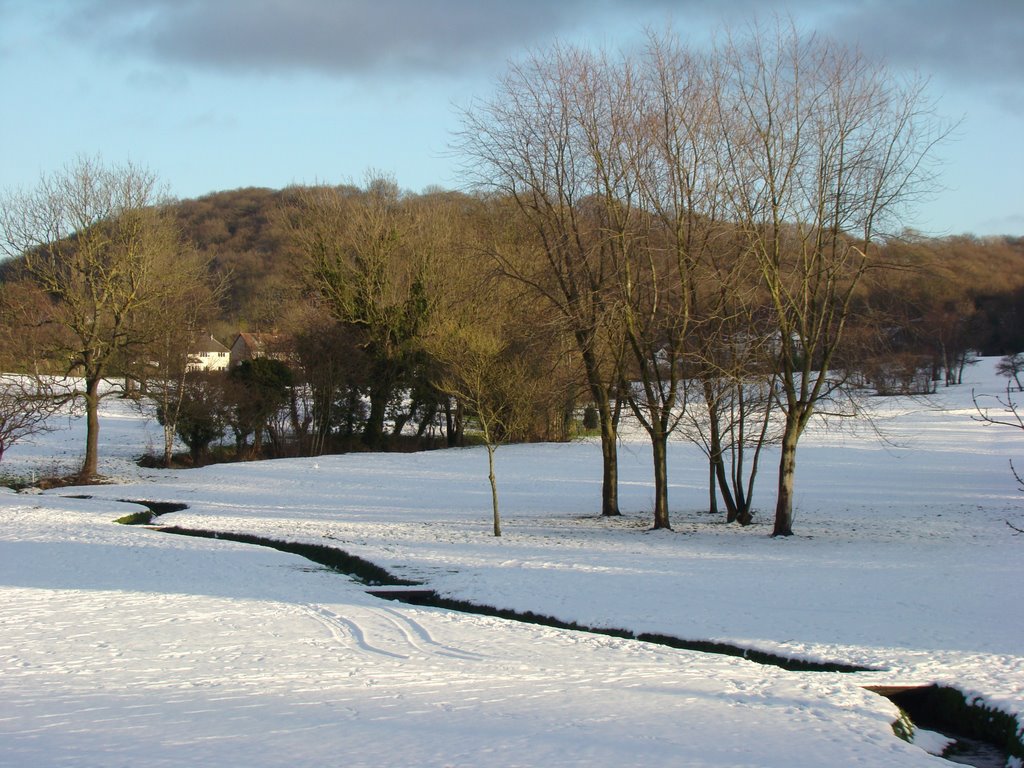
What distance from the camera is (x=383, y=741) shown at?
24.1ft

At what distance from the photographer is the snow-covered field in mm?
7426

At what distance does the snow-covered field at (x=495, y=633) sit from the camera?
24.4 feet

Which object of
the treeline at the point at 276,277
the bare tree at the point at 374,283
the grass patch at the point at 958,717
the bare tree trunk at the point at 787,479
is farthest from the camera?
the treeline at the point at 276,277

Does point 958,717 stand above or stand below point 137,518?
below

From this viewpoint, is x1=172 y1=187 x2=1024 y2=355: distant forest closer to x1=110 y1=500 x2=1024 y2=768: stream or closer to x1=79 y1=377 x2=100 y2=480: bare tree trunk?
x1=79 y1=377 x2=100 y2=480: bare tree trunk

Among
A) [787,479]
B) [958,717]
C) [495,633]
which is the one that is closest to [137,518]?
[495,633]

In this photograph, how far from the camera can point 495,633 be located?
11906 millimetres

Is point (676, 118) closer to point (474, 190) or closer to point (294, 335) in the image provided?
point (474, 190)

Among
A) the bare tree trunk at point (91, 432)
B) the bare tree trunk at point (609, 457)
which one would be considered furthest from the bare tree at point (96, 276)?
the bare tree trunk at point (609, 457)

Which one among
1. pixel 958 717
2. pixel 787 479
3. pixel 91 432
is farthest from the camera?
pixel 91 432

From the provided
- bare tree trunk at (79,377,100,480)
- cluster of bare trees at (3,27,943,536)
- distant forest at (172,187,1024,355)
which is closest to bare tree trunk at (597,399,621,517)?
cluster of bare trees at (3,27,943,536)

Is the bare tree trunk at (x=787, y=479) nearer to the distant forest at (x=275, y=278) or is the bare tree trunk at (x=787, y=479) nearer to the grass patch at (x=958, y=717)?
the grass patch at (x=958, y=717)

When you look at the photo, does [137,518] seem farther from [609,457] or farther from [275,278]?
[275,278]

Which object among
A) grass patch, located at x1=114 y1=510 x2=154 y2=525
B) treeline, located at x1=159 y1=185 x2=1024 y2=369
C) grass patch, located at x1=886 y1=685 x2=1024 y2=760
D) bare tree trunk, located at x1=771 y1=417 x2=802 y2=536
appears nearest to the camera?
grass patch, located at x1=886 y1=685 x2=1024 y2=760
